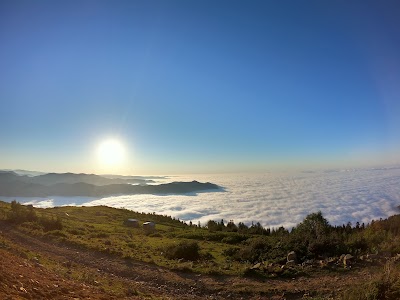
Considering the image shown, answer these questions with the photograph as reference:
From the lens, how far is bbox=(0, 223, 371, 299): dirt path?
563 inches

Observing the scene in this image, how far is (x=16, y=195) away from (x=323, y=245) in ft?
725

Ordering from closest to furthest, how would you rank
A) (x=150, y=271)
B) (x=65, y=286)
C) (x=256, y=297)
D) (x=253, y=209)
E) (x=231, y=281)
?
(x=65, y=286) → (x=256, y=297) → (x=231, y=281) → (x=150, y=271) → (x=253, y=209)

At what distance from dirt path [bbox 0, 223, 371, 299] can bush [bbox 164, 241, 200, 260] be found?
362 centimetres

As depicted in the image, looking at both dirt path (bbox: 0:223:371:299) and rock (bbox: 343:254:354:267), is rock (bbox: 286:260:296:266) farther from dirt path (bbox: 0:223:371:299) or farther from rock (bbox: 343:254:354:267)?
rock (bbox: 343:254:354:267)

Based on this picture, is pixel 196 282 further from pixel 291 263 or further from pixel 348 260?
pixel 348 260

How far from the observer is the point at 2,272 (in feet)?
27.7

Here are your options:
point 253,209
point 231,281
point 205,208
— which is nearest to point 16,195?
point 205,208

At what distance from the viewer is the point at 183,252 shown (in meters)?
24.2

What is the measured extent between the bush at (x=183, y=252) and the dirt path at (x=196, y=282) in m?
3.62

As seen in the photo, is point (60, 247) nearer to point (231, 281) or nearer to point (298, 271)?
point (231, 281)

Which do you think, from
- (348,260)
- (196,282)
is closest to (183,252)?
(196,282)

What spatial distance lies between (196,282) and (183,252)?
7.89 m

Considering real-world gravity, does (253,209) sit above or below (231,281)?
below

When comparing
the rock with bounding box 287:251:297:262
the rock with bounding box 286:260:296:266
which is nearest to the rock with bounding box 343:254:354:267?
the rock with bounding box 286:260:296:266
